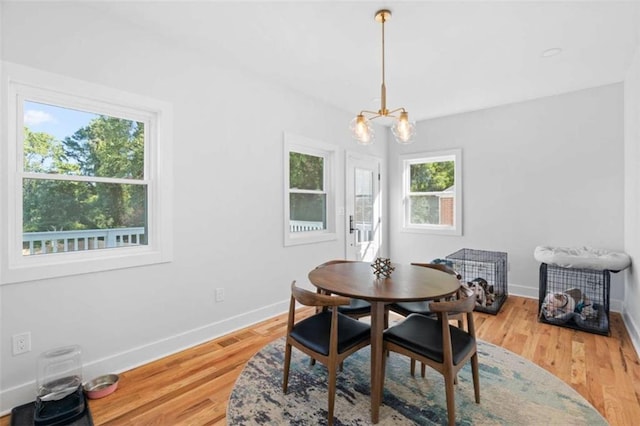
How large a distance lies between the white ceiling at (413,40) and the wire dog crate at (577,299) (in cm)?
204

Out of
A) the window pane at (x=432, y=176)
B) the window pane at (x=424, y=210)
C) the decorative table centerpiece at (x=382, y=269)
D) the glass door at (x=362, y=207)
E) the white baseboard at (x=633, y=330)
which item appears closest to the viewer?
the decorative table centerpiece at (x=382, y=269)

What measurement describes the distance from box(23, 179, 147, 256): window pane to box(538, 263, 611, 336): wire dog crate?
3.99 m

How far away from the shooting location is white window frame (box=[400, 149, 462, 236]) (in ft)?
14.8

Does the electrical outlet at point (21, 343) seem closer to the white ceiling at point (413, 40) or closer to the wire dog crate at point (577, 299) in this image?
the white ceiling at point (413, 40)

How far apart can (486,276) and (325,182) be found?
7.72 ft

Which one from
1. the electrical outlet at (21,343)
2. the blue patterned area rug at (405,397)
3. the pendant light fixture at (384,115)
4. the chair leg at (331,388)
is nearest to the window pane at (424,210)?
the blue patterned area rug at (405,397)

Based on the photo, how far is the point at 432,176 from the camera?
4.87 m

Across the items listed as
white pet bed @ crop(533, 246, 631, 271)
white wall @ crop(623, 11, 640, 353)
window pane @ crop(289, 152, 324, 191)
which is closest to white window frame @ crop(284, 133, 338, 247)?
window pane @ crop(289, 152, 324, 191)

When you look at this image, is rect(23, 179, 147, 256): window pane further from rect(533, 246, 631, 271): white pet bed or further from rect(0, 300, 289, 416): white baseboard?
rect(533, 246, 631, 271): white pet bed

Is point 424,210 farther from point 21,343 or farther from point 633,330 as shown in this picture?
point 21,343

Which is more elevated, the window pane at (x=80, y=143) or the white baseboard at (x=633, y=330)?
the window pane at (x=80, y=143)

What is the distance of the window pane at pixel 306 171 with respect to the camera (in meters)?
3.79

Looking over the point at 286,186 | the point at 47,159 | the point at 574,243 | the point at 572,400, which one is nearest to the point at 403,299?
the point at 572,400

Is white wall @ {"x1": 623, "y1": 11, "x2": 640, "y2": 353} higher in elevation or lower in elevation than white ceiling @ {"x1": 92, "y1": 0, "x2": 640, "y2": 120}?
lower
